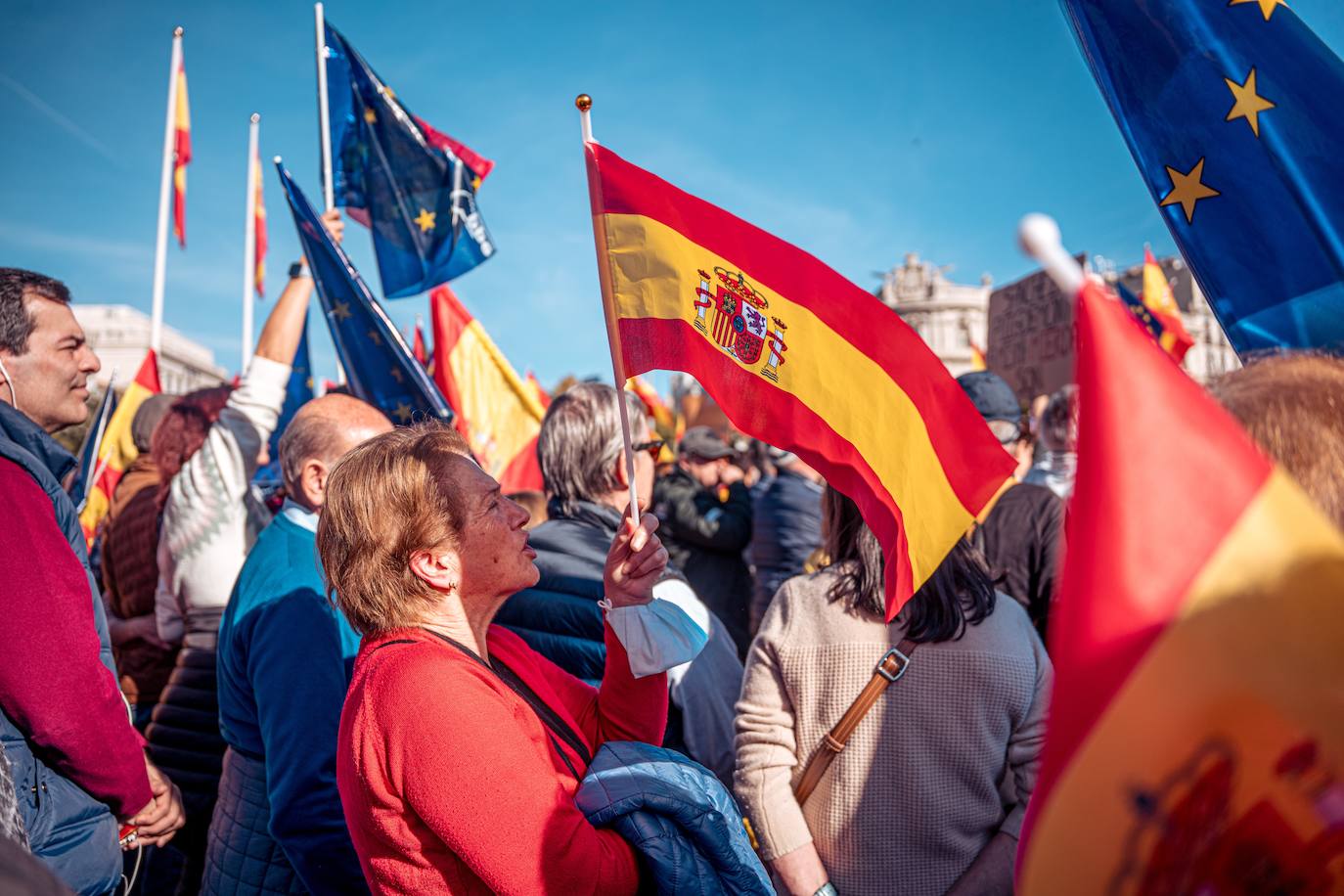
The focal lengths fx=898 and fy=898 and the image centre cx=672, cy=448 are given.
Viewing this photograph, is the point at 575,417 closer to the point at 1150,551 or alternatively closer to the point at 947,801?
the point at 947,801

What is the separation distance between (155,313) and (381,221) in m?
5.45

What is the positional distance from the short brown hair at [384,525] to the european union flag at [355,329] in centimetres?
206

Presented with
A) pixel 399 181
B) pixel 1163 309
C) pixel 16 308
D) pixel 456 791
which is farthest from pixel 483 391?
pixel 1163 309

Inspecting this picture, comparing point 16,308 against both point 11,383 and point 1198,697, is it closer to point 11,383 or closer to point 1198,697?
point 11,383

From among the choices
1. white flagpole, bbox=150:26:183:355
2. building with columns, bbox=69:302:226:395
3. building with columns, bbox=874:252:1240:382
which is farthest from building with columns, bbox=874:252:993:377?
white flagpole, bbox=150:26:183:355

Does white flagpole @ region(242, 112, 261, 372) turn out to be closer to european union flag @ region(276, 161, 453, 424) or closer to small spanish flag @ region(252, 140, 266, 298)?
small spanish flag @ region(252, 140, 266, 298)

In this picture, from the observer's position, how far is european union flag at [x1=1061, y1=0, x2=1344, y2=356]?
1.82m

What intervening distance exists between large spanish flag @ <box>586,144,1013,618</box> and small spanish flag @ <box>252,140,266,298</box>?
31.7 ft

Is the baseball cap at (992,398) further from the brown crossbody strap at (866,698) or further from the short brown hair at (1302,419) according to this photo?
the short brown hair at (1302,419)

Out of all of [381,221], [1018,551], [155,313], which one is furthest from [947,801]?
[155,313]

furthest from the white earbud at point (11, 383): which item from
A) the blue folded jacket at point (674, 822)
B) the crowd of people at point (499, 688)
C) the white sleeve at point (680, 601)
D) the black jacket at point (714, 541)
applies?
the black jacket at point (714, 541)

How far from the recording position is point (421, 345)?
27.9 feet

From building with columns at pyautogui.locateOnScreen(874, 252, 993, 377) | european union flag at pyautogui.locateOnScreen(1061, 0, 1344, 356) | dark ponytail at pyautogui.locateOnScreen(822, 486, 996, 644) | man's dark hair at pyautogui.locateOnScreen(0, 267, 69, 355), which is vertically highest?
building with columns at pyautogui.locateOnScreen(874, 252, 993, 377)

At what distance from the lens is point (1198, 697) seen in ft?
2.81
